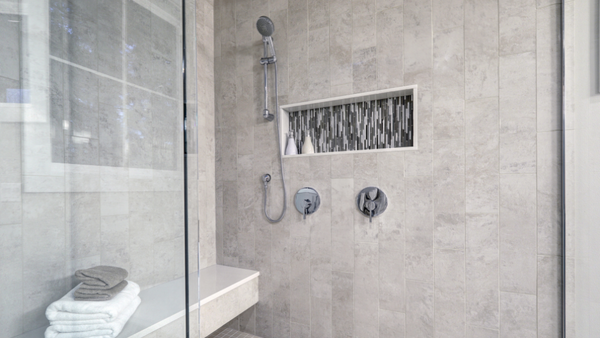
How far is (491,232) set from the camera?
4.52 ft

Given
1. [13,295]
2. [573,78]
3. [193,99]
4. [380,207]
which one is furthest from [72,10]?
[573,78]

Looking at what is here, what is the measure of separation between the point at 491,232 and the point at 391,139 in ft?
2.14

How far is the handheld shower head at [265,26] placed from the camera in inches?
68.2

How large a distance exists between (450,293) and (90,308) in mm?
1510

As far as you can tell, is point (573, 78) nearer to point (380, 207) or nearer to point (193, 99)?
point (380, 207)

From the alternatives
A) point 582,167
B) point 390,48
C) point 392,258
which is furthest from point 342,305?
point 390,48

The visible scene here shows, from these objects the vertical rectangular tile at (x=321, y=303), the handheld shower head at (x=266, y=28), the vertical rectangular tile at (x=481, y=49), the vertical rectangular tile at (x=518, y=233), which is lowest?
the vertical rectangular tile at (x=321, y=303)

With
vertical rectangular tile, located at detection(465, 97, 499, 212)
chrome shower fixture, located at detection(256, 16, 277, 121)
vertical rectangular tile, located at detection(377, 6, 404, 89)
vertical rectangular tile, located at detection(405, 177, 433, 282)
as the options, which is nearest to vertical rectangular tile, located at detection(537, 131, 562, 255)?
vertical rectangular tile, located at detection(465, 97, 499, 212)

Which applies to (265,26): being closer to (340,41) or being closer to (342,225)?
(340,41)

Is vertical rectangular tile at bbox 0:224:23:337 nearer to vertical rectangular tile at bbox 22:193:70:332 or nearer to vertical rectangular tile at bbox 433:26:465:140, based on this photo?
vertical rectangular tile at bbox 22:193:70:332

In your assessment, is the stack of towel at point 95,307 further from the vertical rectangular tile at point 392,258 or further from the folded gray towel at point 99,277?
the vertical rectangular tile at point 392,258

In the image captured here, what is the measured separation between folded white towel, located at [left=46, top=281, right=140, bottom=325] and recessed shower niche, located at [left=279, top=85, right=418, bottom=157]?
139 cm

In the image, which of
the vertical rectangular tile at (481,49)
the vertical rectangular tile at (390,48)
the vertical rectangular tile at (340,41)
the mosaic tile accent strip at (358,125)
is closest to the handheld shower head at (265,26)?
the vertical rectangular tile at (340,41)

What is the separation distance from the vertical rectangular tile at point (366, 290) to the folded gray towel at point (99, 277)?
4.59 feet
